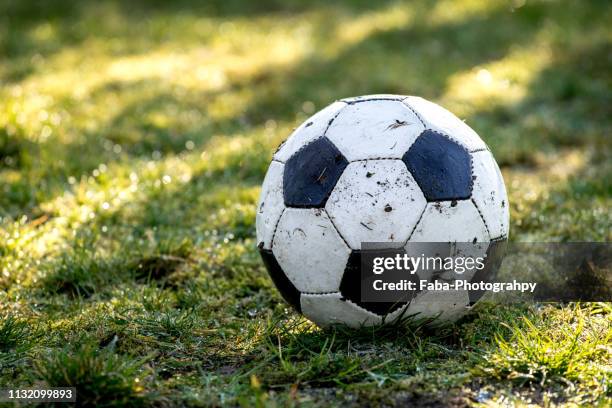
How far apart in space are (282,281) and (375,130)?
73cm

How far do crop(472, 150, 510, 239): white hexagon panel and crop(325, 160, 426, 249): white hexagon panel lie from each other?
27cm

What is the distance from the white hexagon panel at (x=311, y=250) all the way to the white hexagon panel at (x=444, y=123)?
0.62 meters

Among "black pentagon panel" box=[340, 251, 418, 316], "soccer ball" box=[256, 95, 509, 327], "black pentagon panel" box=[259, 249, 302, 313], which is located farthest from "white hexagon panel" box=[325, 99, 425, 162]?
"black pentagon panel" box=[259, 249, 302, 313]

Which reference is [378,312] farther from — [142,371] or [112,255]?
[112,255]

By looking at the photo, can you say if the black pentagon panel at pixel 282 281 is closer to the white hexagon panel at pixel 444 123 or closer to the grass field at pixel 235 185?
the grass field at pixel 235 185

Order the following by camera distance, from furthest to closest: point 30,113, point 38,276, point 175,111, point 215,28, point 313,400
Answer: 1. point 215,28
2. point 175,111
3. point 30,113
4. point 38,276
5. point 313,400

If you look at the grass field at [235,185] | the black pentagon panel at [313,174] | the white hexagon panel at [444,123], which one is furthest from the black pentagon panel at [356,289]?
the white hexagon panel at [444,123]

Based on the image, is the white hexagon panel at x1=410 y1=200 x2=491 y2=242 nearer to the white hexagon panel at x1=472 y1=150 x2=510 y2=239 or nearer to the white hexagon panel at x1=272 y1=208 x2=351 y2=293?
the white hexagon panel at x1=472 y1=150 x2=510 y2=239

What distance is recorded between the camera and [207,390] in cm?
279

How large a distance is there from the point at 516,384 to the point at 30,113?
4871 mm

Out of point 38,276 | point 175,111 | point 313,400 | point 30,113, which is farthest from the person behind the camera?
point 175,111

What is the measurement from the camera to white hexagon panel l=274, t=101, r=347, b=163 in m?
3.22

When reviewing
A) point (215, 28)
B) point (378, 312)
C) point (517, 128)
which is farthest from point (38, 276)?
point (215, 28)

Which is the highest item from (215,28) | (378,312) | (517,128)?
(215,28)
